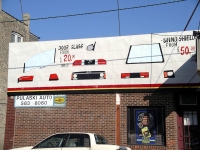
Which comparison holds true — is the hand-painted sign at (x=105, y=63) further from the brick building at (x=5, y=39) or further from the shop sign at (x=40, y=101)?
the brick building at (x=5, y=39)

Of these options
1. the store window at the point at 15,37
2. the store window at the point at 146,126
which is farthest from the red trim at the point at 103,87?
the store window at the point at 15,37

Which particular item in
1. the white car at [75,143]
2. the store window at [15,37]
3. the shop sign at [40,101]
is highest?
the store window at [15,37]

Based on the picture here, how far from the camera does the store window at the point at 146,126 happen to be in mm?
13539

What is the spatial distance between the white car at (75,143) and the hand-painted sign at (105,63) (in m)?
4.09

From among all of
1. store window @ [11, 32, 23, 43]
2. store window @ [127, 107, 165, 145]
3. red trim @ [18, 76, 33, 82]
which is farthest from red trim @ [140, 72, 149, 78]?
store window @ [11, 32, 23, 43]

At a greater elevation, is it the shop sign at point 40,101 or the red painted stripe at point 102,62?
the red painted stripe at point 102,62

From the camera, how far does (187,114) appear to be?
44.5 ft

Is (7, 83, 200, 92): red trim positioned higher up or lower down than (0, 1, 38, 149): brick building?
lower down

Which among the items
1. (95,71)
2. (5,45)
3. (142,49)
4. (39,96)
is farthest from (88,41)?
(5,45)

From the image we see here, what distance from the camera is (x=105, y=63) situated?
1455 centimetres

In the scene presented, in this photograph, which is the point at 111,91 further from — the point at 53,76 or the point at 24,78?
the point at 24,78

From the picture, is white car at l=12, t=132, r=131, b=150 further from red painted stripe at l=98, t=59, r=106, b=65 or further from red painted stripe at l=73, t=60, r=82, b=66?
red painted stripe at l=73, t=60, r=82, b=66

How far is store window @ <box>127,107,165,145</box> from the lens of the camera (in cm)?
1354

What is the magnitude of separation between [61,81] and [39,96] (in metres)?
1.34
